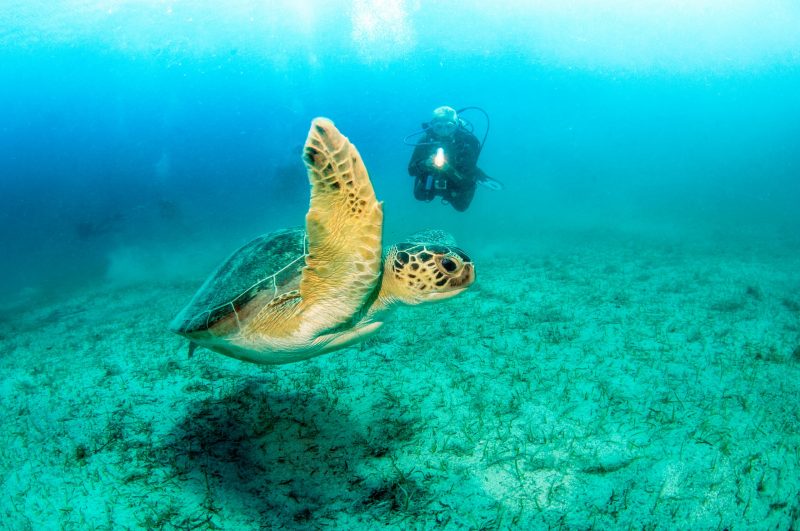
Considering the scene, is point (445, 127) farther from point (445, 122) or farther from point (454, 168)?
point (454, 168)

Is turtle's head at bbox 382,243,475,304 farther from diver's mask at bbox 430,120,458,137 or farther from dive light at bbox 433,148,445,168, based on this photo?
diver's mask at bbox 430,120,458,137

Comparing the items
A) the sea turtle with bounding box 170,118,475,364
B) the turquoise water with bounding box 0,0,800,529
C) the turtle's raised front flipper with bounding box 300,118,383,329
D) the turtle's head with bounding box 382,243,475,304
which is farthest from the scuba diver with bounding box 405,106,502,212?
the turtle's raised front flipper with bounding box 300,118,383,329

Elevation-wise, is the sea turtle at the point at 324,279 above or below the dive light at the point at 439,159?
below

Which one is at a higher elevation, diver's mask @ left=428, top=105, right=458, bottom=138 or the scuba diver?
diver's mask @ left=428, top=105, right=458, bottom=138

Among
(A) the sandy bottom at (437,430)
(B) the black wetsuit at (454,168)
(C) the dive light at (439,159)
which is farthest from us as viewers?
(B) the black wetsuit at (454,168)

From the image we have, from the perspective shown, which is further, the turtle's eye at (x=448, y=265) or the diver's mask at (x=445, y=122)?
the diver's mask at (x=445, y=122)

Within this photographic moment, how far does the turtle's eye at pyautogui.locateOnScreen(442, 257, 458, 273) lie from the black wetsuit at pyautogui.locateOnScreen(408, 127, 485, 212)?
22.7 feet

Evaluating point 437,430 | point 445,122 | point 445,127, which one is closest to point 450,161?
point 445,127

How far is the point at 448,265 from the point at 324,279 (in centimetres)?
72

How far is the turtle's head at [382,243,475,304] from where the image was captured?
2139 millimetres

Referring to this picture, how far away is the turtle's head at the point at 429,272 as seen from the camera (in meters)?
2.14

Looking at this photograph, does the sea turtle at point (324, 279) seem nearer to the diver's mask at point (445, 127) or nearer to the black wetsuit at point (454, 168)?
the black wetsuit at point (454, 168)

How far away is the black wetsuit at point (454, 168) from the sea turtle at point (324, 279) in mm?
6487

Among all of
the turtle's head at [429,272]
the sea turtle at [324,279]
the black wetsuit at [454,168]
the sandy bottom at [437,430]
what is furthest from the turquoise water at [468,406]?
the black wetsuit at [454,168]
